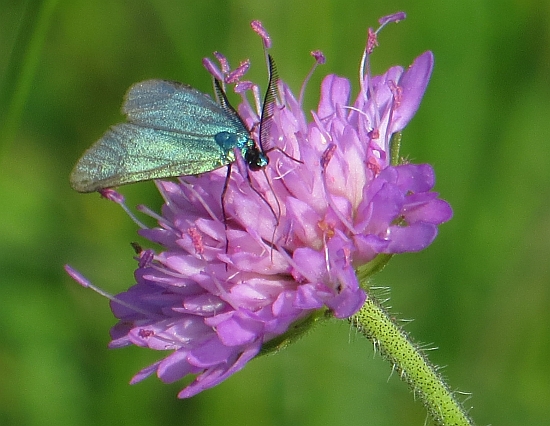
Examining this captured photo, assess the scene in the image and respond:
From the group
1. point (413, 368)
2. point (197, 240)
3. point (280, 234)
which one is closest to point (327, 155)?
point (280, 234)

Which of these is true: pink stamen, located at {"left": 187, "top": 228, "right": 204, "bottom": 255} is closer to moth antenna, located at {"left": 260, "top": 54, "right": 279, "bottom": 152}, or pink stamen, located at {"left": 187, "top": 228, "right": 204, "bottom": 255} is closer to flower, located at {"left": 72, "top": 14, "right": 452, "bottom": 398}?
flower, located at {"left": 72, "top": 14, "right": 452, "bottom": 398}

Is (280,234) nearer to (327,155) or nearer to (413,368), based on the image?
(327,155)


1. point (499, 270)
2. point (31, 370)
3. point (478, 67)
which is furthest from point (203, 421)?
point (478, 67)

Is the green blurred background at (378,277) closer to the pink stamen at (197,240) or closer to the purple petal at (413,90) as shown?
the purple petal at (413,90)

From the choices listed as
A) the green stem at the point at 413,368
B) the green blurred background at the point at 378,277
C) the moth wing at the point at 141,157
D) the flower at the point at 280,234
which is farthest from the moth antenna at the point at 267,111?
the green blurred background at the point at 378,277

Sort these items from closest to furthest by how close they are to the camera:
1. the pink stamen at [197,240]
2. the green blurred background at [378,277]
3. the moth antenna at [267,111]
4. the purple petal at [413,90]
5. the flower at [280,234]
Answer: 1. the flower at [280,234]
2. the pink stamen at [197,240]
3. the moth antenna at [267,111]
4. the purple petal at [413,90]
5. the green blurred background at [378,277]

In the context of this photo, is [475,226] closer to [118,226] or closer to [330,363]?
[330,363]
